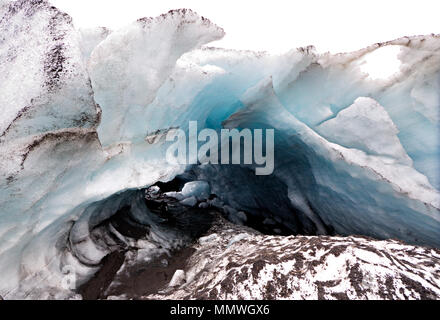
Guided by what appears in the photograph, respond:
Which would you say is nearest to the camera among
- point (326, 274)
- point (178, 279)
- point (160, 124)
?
point (326, 274)

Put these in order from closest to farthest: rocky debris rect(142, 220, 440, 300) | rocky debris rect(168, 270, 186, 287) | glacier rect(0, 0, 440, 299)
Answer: rocky debris rect(142, 220, 440, 300) < glacier rect(0, 0, 440, 299) < rocky debris rect(168, 270, 186, 287)

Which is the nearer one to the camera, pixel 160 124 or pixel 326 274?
pixel 326 274

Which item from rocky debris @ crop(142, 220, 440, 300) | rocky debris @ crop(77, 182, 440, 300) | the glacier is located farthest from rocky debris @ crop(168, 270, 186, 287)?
the glacier

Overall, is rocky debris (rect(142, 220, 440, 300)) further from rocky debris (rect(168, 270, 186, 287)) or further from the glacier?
the glacier

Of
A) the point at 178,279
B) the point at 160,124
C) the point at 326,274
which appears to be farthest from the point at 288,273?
the point at 160,124

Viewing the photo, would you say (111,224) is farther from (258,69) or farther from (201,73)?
(258,69)

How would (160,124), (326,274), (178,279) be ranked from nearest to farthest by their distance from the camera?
1. (326,274)
2. (178,279)
3. (160,124)

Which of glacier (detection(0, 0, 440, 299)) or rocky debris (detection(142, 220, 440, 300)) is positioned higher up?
glacier (detection(0, 0, 440, 299))

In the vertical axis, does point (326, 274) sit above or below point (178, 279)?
above

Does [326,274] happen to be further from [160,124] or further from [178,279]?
[160,124]
